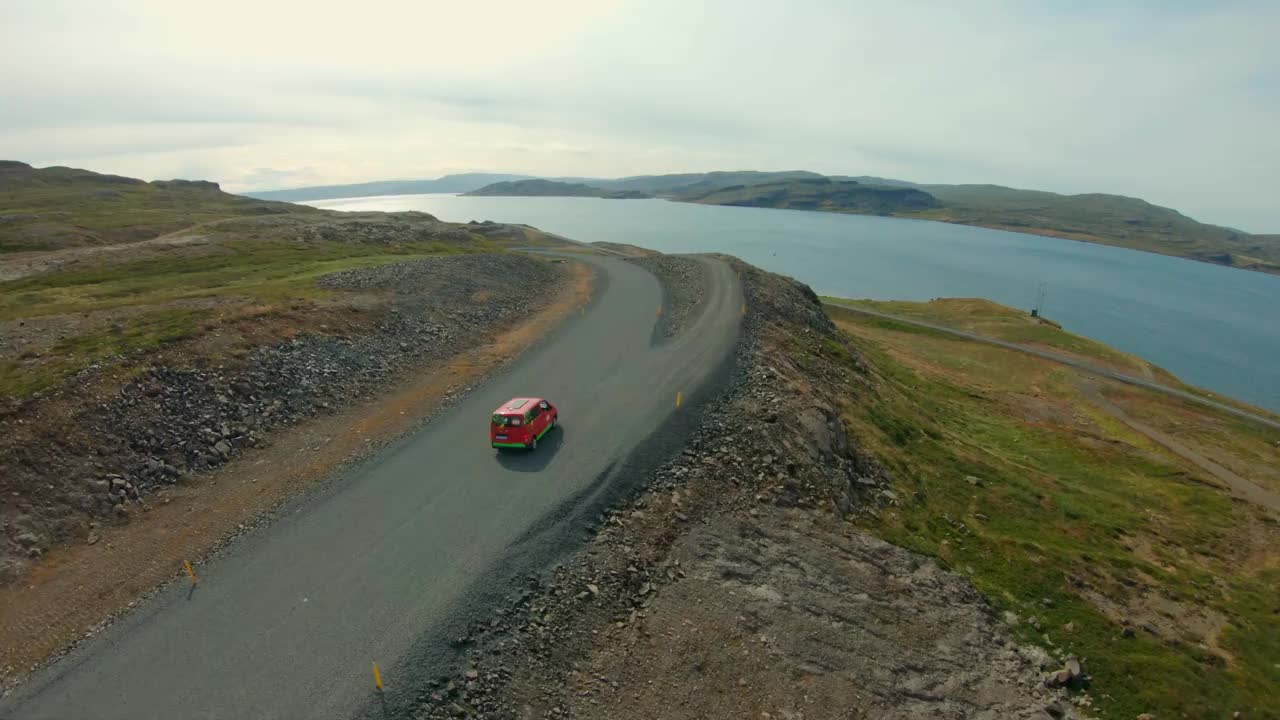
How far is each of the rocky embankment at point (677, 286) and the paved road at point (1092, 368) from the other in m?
41.0

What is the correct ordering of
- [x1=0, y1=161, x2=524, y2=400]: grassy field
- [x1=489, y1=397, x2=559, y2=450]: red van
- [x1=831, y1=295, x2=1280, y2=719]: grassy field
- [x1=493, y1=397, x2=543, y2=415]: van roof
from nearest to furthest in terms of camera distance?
[x1=831, y1=295, x2=1280, y2=719]: grassy field < [x1=489, y1=397, x2=559, y2=450]: red van < [x1=493, y1=397, x2=543, y2=415]: van roof < [x1=0, y1=161, x2=524, y2=400]: grassy field

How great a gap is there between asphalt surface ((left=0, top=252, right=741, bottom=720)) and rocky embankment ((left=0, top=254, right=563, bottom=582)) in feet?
16.1

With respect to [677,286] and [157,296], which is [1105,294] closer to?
[677,286]

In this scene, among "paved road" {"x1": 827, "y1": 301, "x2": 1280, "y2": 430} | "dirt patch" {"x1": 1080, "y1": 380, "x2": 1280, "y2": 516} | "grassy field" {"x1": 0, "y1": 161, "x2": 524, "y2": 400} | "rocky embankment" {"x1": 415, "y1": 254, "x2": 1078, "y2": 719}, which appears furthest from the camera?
"paved road" {"x1": 827, "y1": 301, "x2": 1280, "y2": 430}

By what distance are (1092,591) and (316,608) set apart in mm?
30388

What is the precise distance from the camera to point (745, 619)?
55.9 ft

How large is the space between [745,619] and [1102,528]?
27313 mm

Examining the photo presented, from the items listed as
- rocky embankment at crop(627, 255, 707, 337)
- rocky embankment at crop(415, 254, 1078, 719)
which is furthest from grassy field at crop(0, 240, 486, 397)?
rocky embankment at crop(627, 255, 707, 337)

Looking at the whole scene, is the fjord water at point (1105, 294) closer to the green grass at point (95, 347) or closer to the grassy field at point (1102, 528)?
the grassy field at point (1102, 528)

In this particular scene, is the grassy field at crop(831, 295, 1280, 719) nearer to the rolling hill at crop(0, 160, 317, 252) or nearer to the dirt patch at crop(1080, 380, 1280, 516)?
the dirt patch at crop(1080, 380, 1280, 516)

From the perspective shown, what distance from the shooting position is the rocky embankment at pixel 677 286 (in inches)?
1594

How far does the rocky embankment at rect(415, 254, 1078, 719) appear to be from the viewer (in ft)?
47.2

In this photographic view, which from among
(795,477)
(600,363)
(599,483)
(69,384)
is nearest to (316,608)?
(599,483)

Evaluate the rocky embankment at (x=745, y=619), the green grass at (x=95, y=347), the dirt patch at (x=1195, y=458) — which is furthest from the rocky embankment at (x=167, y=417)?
the dirt patch at (x=1195, y=458)
